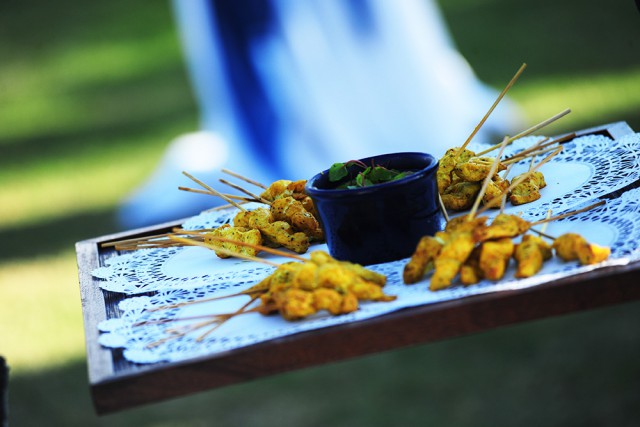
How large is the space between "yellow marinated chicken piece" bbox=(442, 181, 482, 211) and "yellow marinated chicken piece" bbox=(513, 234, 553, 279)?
11.1 inches

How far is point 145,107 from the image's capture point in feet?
19.0

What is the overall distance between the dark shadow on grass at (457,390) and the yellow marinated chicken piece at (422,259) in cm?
129

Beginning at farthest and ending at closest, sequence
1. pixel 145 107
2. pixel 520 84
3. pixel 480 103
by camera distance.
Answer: pixel 145 107, pixel 520 84, pixel 480 103

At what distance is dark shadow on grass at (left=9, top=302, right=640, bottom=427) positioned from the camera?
239cm

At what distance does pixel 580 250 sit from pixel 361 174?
339 mm

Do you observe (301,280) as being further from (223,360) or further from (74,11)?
(74,11)

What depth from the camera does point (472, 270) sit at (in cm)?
113

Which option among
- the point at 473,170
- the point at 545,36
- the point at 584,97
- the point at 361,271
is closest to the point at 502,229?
the point at 361,271

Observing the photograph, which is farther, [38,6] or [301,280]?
[38,6]

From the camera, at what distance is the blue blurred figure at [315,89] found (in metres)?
4.61

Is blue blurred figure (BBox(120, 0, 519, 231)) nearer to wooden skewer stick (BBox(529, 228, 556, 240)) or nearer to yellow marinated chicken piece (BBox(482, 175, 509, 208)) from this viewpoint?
yellow marinated chicken piece (BBox(482, 175, 509, 208))

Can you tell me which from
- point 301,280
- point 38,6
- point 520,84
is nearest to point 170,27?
point 38,6

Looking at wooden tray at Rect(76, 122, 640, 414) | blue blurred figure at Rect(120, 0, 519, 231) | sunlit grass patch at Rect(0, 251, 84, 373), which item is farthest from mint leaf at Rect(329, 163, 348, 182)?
blue blurred figure at Rect(120, 0, 519, 231)

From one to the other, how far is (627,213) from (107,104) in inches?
198
